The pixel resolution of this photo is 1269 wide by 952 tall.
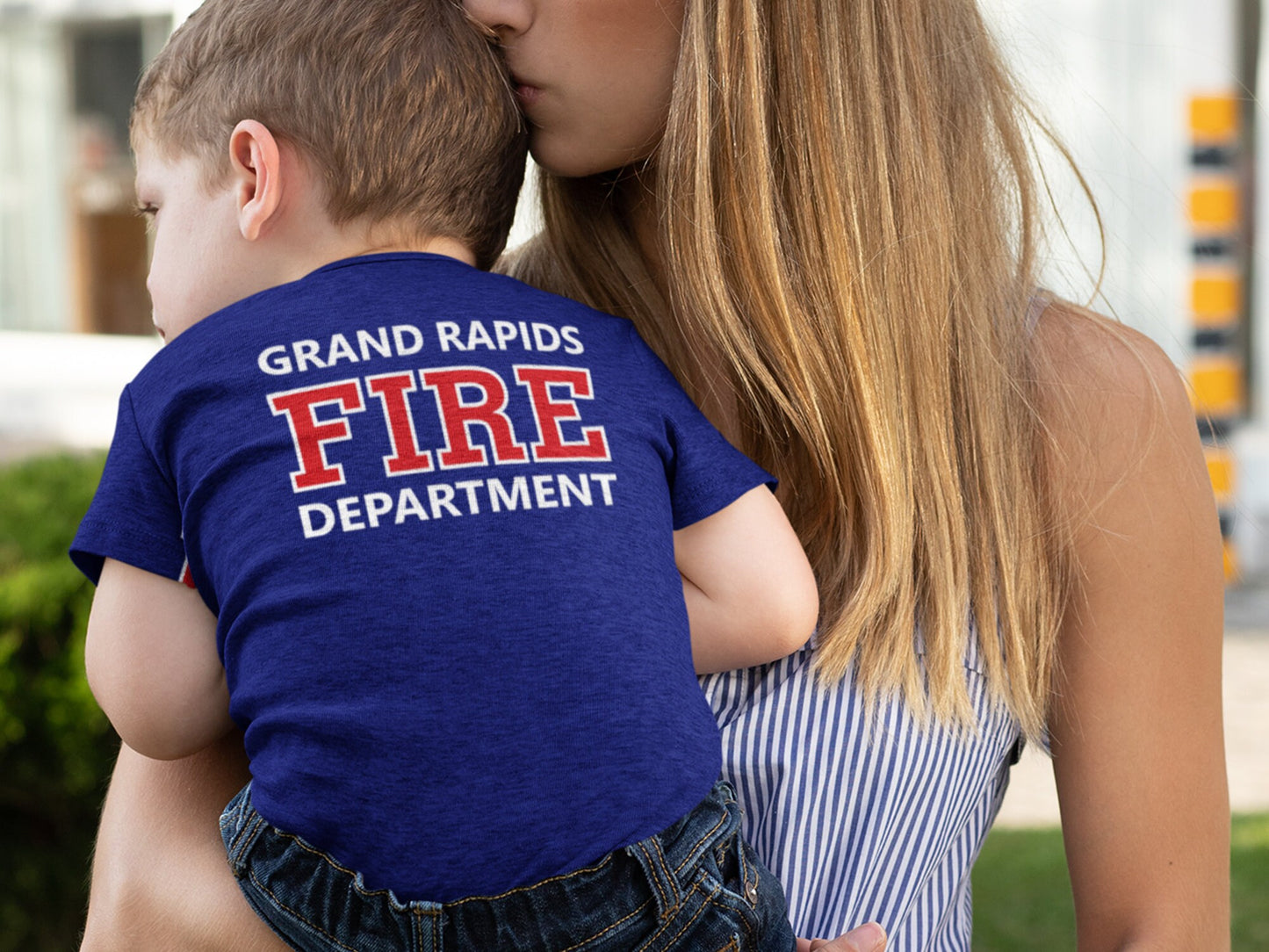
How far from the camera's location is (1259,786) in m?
5.36

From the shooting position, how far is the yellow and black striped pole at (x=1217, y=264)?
7582mm

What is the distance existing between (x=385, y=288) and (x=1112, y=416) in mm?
870

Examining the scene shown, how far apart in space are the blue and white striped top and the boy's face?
68cm

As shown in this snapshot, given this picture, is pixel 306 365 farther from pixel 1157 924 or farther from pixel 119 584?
pixel 1157 924

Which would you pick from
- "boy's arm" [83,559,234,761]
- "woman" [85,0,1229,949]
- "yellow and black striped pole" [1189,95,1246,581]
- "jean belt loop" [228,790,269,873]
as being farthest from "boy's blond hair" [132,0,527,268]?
"yellow and black striped pole" [1189,95,1246,581]

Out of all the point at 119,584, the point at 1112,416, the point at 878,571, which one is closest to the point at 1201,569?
the point at 1112,416

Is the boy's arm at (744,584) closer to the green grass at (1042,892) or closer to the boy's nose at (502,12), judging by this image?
the boy's nose at (502,12)

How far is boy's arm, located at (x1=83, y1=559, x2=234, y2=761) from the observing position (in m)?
1.36

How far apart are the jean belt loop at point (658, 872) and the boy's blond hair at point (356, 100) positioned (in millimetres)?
686

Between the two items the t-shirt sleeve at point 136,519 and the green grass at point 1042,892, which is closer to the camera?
the t-shirt sleeve at point 136,519


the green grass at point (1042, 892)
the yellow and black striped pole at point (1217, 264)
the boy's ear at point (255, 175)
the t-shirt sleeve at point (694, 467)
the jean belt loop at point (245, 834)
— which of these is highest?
the boy's ear at point (255, 175)

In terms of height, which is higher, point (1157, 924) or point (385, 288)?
point (385, 288)

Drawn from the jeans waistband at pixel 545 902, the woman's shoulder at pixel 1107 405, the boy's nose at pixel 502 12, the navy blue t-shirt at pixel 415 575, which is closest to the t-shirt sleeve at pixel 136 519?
the navy blue t-shirt at pixel 415 575

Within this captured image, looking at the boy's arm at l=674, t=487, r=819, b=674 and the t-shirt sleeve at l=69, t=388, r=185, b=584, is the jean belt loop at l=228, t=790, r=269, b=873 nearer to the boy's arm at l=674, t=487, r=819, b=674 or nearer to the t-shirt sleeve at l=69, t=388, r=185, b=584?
the t-shirt sleeve at l=69, t=388, r=185, b=584
